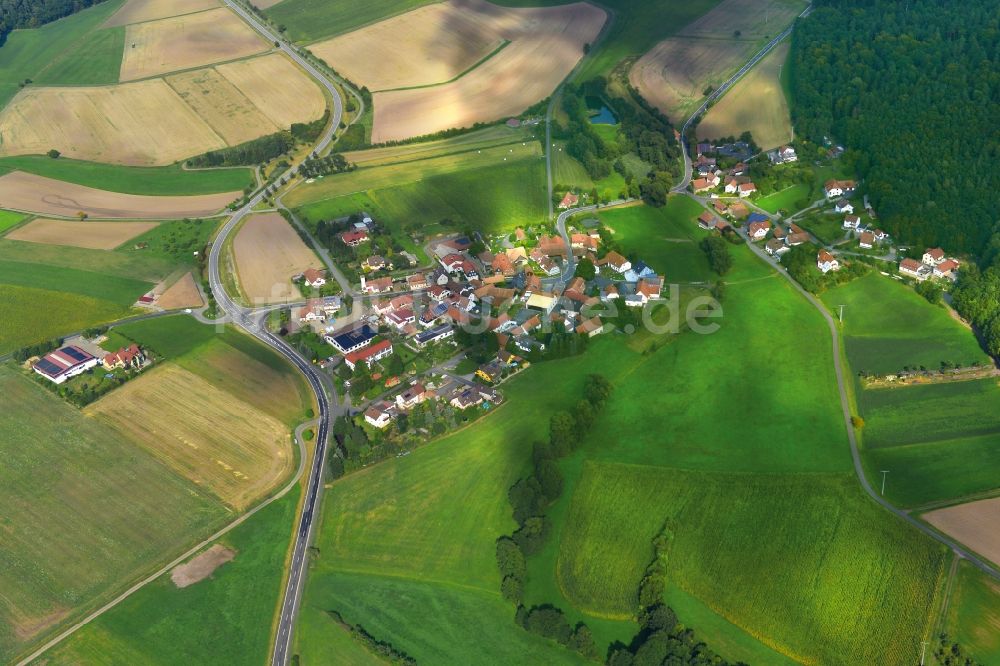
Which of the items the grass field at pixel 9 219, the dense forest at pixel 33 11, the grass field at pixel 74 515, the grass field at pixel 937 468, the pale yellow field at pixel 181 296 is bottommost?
the grass field at pixel 937 468

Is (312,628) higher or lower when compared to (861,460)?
higher

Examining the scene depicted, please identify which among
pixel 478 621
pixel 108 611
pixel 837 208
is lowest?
pixel 837 208

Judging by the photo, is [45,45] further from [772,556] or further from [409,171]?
[772,556]

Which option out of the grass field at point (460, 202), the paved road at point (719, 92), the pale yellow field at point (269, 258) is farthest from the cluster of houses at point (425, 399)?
the paved road at point (719, 92)

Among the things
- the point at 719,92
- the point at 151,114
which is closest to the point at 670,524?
the point at 719,92

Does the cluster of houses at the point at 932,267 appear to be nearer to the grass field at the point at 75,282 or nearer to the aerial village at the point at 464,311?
the aerial village at the point at 464,311

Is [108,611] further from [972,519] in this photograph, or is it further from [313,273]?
[972,519]

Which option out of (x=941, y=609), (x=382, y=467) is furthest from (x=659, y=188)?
(x=941, y=609)
